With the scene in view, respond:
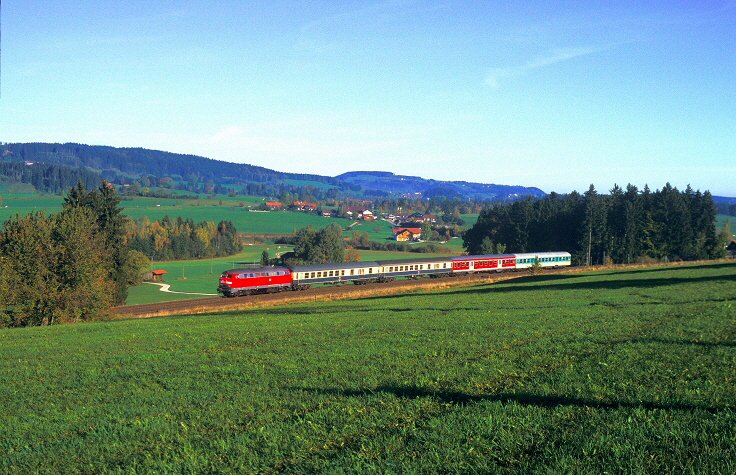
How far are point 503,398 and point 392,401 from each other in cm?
250

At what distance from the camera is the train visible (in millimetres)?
60375

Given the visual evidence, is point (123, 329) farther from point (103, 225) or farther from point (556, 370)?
point (103, 225)

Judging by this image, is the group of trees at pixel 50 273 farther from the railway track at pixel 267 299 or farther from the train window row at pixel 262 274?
the train window row at pixel 262 274

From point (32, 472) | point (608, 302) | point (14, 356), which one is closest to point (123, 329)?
point (14, 356)

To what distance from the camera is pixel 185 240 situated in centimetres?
16038


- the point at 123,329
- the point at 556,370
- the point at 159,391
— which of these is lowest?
the point at 123,329

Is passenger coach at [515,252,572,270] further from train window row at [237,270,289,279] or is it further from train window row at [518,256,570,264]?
train window row at [237,270,289,279]

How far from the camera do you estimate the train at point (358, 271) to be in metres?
60.4

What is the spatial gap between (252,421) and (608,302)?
1119 inches

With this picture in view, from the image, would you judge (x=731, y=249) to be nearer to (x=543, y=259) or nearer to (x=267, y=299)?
(x=543, y=259)

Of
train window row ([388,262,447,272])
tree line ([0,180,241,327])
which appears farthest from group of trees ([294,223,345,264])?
tree line ([0,180,241,327])

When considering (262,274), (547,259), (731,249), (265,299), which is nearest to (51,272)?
(265,299)

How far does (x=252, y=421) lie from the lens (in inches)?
471

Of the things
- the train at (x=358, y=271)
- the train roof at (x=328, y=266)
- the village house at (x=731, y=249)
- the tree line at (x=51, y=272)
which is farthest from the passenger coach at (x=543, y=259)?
the village house at (x=731, y=249)
